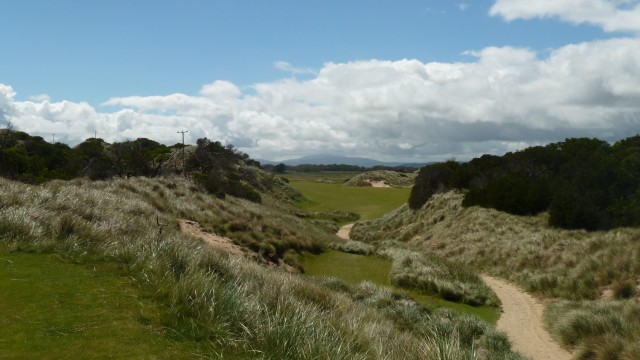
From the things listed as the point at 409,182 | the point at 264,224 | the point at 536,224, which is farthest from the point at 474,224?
the point at 409,182

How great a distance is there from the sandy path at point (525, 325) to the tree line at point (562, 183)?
709 centimetres

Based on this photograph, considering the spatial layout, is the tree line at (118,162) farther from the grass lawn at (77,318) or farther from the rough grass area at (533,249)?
the grass lawn at (77,318)

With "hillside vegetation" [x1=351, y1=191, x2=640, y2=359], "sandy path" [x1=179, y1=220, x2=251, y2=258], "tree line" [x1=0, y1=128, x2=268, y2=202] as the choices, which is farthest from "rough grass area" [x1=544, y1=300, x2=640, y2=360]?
"tree line" [x1=0, y1=128, x2=268, y2=202]

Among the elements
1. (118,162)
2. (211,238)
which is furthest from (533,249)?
(118,162)

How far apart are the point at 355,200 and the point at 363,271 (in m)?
54.4

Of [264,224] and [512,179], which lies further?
[512,179]

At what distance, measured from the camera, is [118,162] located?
1763 inches

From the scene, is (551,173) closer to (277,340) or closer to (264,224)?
(264,224)

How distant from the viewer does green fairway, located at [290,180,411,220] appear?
2667 inches

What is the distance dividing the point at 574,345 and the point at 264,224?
16142 mm

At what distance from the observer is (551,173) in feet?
124

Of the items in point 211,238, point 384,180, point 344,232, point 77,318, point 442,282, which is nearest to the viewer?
point 77,318

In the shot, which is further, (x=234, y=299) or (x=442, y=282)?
(x=442, y=282)

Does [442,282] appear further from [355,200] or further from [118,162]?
[355,200]
